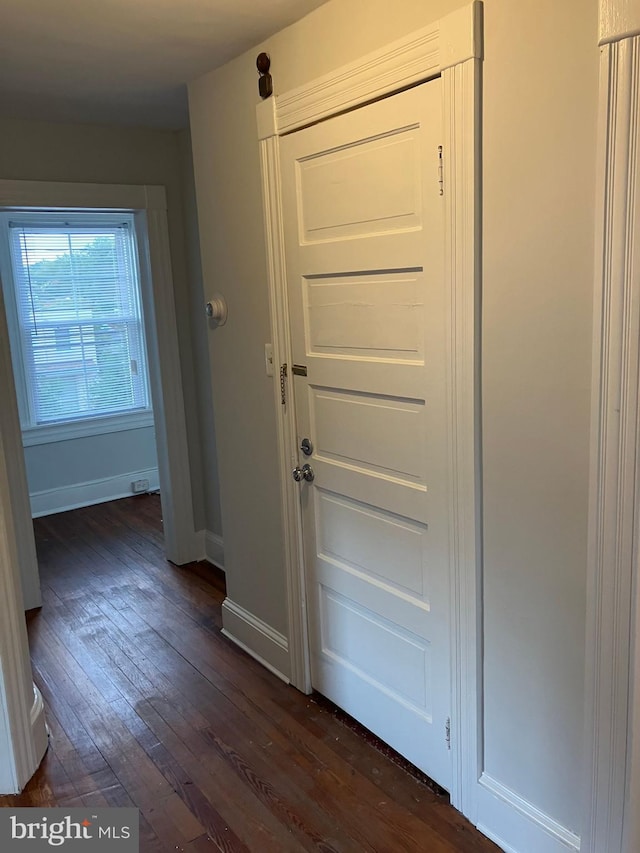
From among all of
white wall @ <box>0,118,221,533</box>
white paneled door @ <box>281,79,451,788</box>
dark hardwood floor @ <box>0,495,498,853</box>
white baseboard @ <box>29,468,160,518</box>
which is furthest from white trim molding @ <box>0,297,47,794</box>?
white baseboard @ <box>29,468,160,518</box>

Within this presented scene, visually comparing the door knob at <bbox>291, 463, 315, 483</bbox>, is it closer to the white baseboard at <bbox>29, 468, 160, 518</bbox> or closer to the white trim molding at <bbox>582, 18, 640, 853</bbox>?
the white trim molding at <bbox>582, 18, 640, 853</bbox>

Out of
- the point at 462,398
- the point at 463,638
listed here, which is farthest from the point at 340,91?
the point at 463,638

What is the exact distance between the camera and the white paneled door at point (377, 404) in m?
1.90

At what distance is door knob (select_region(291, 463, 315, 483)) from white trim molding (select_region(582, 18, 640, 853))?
3.72 feet

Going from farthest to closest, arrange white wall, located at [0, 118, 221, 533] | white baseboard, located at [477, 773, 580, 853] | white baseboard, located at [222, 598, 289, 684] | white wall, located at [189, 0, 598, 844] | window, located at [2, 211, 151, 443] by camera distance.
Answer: window, located at [2, 211, 151, 443], white wall, located at [0, 118, 221, 533], white baseboard, located at [222, 598, 289, 684], white baseboard, located at [477, 773, 580, 853], white wall, located at [189, 0, 598, 844]

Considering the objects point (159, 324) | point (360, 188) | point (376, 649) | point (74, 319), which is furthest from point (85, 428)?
point (360, 188)

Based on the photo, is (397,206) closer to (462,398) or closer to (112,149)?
(462,398)

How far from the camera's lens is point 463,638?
194 centimetres

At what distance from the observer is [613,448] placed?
1.46 metres

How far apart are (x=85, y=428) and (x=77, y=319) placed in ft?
2.72

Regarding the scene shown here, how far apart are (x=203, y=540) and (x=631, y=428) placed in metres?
3.01

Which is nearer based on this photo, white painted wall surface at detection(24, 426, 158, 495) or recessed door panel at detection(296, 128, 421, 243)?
recessed door panel at detection(296, 128, 421, 243)

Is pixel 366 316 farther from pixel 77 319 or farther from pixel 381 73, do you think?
pixel 77 319

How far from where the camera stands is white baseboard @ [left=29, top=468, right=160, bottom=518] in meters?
5.16
